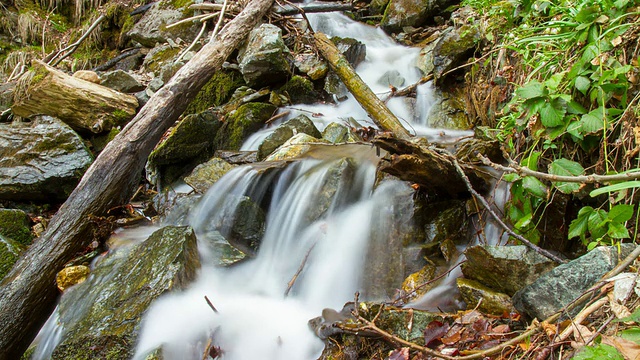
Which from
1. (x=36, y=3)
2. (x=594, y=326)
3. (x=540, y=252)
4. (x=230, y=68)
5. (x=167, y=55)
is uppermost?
(x=36, y=3)

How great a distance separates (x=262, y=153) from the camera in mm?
5152

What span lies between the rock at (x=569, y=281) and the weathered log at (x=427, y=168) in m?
1.18

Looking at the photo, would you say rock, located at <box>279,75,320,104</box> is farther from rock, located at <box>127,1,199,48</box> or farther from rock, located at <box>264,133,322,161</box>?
rock, located at <box>127,1,199,48</box>

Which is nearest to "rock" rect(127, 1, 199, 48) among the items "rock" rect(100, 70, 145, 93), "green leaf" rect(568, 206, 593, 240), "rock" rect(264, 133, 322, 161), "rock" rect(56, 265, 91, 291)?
"rock" rect(100, 70, 145, 93)

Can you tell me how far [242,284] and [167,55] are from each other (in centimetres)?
631

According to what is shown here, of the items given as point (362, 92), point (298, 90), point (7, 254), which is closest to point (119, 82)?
point (298, 90)

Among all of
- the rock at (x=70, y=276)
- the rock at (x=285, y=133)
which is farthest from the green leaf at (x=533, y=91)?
the rock at (x=70, y=276)

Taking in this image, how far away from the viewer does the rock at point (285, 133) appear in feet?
17.0

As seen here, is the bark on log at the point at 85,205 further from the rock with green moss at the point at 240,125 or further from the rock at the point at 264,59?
the rock with green moss at the point at 240,125

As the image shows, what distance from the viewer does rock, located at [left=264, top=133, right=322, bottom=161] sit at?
4754mm

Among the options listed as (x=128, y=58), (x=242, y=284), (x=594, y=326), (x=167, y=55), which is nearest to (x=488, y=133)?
(x=594, y=326)

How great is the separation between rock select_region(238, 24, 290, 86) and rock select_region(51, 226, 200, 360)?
341 centimetres

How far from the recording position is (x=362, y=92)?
5.30 m

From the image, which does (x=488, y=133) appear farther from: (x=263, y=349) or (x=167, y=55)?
(x=167, y=55)
